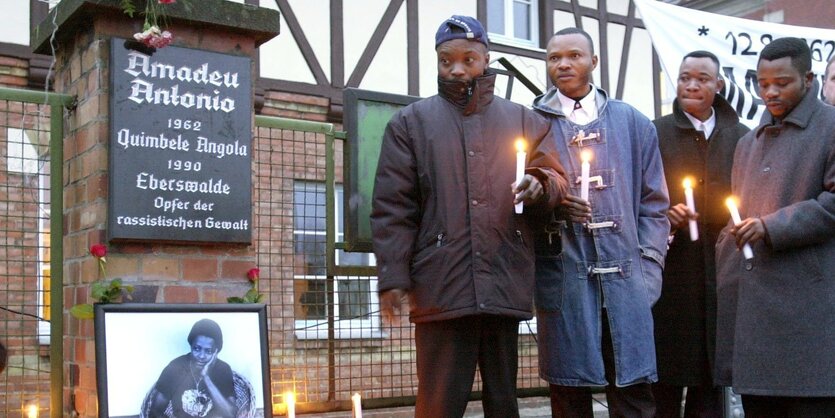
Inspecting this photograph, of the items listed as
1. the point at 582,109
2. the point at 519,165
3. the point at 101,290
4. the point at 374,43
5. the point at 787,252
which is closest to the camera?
the point at 519,165

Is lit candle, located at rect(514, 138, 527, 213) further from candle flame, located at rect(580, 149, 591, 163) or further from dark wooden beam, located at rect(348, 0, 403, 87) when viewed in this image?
dark wooden beam, located at rect(348, 0, 403, 87)

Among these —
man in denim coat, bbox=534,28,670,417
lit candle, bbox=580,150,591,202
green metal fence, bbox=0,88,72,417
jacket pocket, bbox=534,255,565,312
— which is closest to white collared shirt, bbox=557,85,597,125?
man in denim coat, bbox=534,28,670,417

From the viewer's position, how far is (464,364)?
3.30 m

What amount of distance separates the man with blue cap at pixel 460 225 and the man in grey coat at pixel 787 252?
2.51ft

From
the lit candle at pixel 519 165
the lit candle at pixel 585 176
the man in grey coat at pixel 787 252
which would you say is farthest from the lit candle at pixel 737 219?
the lit candle at pixel 519 165

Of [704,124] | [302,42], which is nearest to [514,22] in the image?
[302,42]

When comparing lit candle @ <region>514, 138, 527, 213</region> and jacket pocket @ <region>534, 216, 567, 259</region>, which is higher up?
lit candle @ <region>514, 138, 527, 213</region>

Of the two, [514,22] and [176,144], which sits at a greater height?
[514,22]

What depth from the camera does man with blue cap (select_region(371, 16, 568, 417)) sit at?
326 cm

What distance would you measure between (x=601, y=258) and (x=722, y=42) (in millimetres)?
2675

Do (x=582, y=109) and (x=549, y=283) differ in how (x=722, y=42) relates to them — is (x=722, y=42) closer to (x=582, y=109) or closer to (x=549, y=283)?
(x=582, y=109)

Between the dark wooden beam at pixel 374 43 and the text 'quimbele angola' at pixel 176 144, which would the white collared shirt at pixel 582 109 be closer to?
the text 'quimbele angola' at pixel 176 144

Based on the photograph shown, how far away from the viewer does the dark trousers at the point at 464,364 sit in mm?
3291

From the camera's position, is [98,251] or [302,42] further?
[302,42]
